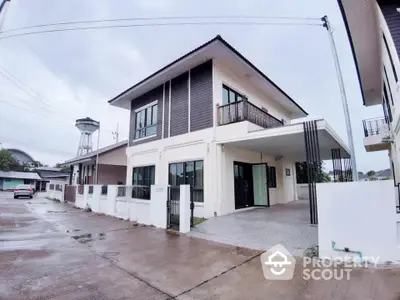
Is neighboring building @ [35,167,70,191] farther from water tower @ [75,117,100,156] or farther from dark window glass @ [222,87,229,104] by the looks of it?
dark window glass @ [222,87,229,104]

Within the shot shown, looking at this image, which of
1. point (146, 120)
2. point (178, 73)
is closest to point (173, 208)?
point (178, 73)

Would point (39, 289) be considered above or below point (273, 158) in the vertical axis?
below

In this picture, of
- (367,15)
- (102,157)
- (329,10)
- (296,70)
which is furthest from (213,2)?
(102,157)

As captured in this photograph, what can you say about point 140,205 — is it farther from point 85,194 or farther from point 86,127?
point 86,127

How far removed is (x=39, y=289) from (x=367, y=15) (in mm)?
11203

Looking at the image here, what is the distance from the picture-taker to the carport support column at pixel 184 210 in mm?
7148

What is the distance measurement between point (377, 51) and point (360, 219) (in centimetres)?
861

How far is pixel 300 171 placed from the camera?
23.5 meters

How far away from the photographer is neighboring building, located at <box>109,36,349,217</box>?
9055 millimetres

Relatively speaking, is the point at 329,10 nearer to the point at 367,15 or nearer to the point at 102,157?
the point at 367,15

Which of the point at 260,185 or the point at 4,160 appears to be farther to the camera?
the point at 4,160

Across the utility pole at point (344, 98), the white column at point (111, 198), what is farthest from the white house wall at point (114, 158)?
the utility pole at point (344, 98)

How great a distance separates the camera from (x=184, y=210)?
7.21m
